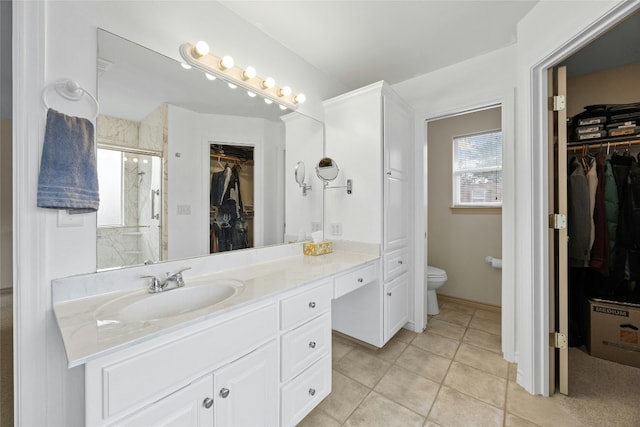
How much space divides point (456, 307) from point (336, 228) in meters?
1.95

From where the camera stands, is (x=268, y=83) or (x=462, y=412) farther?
(x=268, y=83)

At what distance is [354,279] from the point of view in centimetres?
175

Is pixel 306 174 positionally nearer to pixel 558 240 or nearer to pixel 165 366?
pixel 165 366

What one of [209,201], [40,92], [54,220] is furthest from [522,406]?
[40,92]

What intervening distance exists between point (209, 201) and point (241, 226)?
271 millimetres

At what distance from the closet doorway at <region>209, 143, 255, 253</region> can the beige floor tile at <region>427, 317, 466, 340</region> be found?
6.43ft

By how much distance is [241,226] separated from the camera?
5.65 feet

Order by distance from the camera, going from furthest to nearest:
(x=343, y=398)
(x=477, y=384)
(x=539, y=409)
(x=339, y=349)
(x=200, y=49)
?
(x=339, y=349) < (x=477, y=384) < (x=343, y=398) < (x=539, y=409) < (x=200, y=49)

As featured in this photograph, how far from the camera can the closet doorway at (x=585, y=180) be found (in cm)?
162

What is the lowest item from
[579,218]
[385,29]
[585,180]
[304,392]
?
[304,392]

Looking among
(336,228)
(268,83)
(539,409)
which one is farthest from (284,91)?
(539,409)

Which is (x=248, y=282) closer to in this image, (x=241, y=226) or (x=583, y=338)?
(x=241, y=226)

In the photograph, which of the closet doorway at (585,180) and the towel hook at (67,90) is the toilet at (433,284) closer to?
the closet doorway at (585,180)

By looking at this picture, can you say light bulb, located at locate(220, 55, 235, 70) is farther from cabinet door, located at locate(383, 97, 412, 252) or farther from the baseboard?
the baseboard
